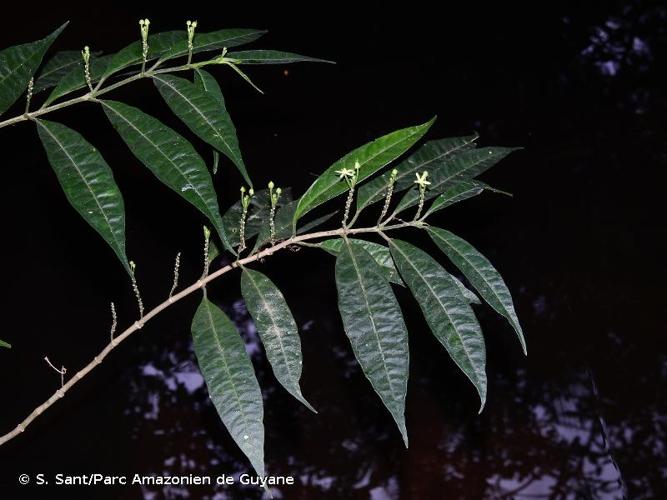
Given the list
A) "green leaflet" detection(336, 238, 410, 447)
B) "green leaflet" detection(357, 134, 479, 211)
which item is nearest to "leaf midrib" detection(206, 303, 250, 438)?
"green leaflet" detection(336, 238, 410, 447)

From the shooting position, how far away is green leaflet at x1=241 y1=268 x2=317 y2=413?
65 cm

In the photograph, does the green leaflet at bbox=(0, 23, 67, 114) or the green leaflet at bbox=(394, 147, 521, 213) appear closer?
the green leaflet at bbox=(0, 23, 67, 114)

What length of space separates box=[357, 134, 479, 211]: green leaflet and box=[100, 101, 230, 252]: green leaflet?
22 cm

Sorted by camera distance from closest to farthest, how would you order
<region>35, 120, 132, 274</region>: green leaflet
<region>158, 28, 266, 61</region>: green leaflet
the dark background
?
<region>35, 120, 132, 274</region>: green leaflet → <region>158, 28, 266, 61</region>: green leaflet → the dark background

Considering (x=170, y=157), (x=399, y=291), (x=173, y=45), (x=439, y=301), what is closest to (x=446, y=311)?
(x=439, y=301)

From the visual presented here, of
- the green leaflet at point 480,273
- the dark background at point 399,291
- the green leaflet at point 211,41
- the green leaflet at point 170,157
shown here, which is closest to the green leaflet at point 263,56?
the green leaflet at point 211,41

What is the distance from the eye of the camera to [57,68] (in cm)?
81

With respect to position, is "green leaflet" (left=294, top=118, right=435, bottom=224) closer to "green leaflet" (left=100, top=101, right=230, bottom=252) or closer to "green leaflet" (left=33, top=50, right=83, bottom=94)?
"green leaflet" (left=100, top=101, right=230, bottom=252)

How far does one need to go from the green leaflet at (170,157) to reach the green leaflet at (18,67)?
0.23 ft

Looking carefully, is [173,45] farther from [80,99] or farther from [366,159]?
Answer: [366,159]

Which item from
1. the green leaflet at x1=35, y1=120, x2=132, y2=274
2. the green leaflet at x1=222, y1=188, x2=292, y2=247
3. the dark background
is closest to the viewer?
the green leaflet at x1=35, y1=120, x2=132, y2=274

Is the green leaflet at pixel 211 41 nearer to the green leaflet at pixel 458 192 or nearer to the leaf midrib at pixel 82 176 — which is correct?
the leaf midrib at pixel 82 176

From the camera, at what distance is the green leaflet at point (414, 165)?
2.58 ft

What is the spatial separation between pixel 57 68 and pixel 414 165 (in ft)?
1.40
